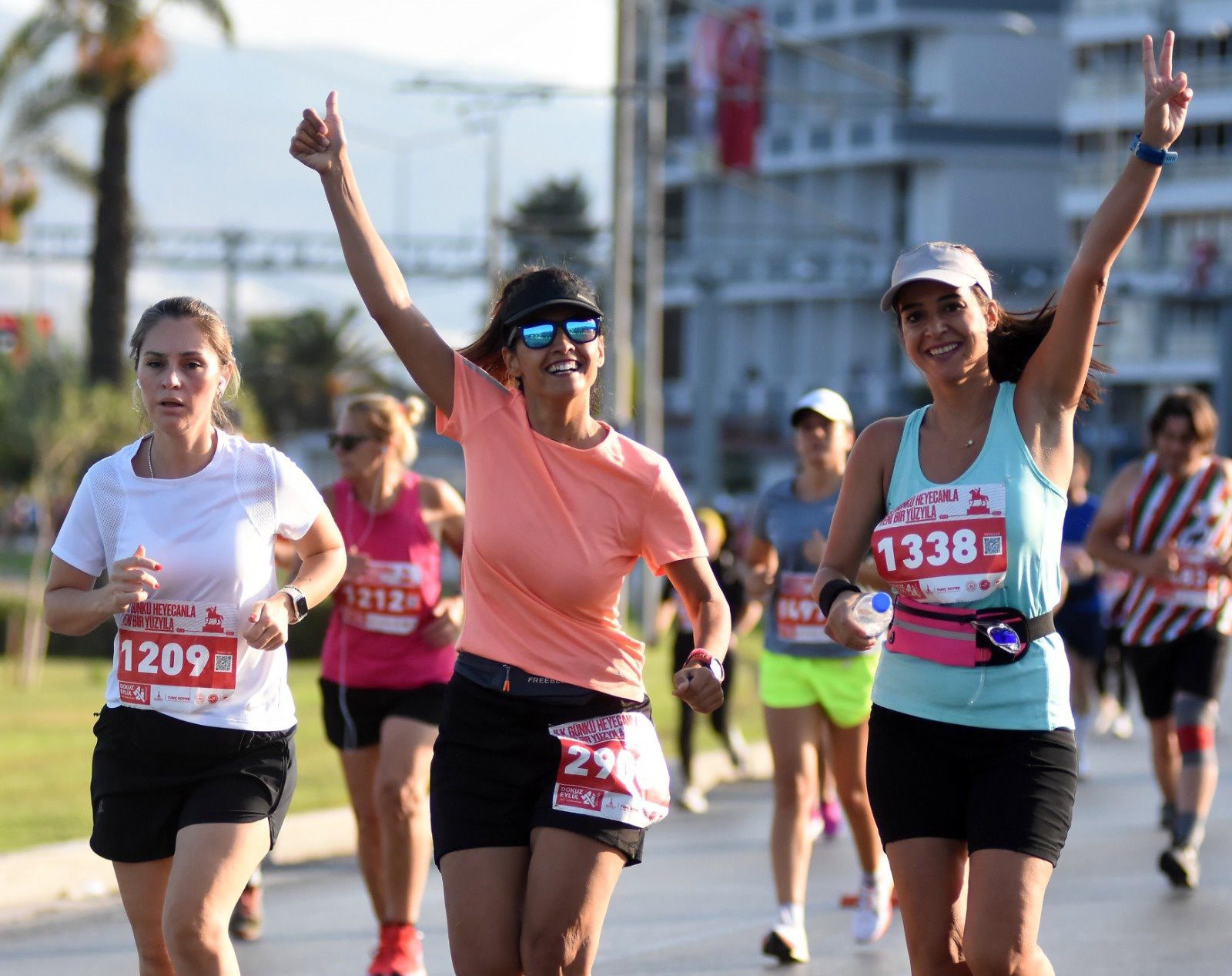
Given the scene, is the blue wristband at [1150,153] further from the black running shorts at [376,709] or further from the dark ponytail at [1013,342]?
the black running shorts at [376,709]

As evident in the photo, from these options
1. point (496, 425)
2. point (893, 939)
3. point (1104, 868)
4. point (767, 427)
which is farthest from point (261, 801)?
point (767, 427)

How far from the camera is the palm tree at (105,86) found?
28.8m

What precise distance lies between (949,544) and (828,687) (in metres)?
3.52

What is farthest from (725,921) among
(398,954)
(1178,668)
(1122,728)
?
(1122,728)

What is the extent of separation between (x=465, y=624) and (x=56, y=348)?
2574cm

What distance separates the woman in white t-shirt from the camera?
5043 mm

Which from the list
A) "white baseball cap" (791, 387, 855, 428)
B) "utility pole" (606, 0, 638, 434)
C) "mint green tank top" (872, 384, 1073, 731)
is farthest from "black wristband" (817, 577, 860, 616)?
"utility pole" (606, 0, 638, 434)

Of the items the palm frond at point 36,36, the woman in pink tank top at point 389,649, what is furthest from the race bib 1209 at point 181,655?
the palm frond at point 36,36

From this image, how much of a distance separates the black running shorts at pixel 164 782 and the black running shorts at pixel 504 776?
586 millimetres

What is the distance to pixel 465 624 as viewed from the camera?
4.89 m

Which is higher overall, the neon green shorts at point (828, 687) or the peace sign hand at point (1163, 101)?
the peace sign hand at point (1163, 101)

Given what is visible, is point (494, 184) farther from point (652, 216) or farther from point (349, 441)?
point (349, 441)

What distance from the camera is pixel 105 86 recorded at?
28922mm

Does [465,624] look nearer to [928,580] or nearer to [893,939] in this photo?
[928,580]
